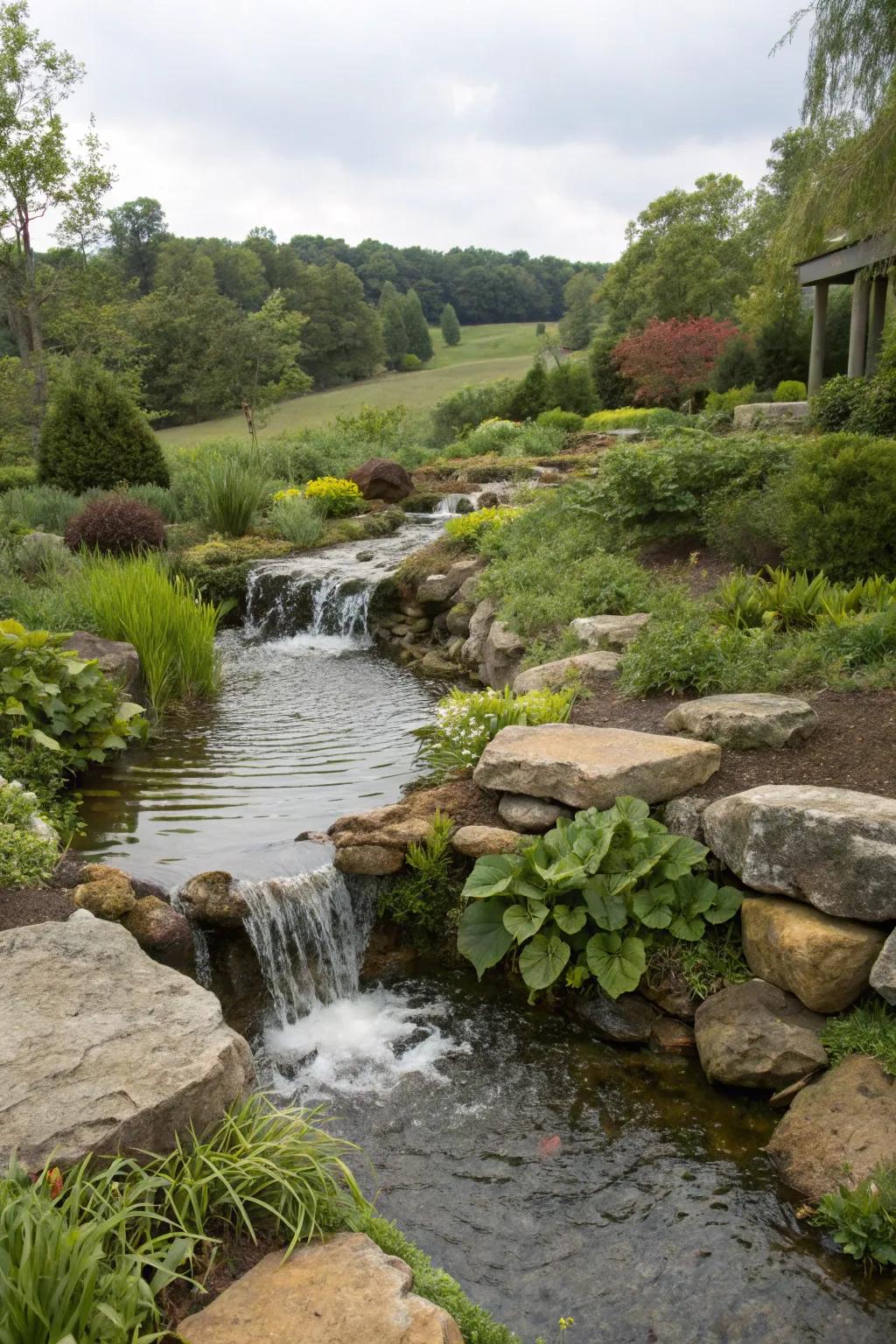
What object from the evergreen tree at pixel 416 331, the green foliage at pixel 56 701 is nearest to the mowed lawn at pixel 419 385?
the evergreen tree at pixel 416 331

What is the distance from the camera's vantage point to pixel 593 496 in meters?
9.80

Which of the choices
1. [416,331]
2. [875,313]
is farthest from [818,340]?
[416,331]

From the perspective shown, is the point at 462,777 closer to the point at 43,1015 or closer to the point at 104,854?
the point at 104,854

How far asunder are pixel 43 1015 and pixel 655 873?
99.2 inches

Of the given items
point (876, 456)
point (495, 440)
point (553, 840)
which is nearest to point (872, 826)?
point (553, 840)

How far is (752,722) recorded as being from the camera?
16.3 ft

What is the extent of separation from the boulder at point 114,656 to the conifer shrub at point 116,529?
390 cm

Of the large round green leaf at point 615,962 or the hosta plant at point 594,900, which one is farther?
the hosta plant at point 594,900

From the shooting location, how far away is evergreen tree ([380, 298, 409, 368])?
186 ft

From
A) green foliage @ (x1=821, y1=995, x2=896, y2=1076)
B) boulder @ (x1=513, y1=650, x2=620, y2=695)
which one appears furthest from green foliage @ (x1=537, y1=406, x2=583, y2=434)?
green foliage @ (x1=821, y1=995, x2=896, y2=1076)

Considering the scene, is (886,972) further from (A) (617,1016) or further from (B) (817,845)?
(A) (617,1016)

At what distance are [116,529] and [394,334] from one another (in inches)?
1947

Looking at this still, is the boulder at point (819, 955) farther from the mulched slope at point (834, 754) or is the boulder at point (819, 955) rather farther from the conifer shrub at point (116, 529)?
the conifer shrub at point (116, 529)

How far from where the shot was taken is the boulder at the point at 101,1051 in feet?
8.25
